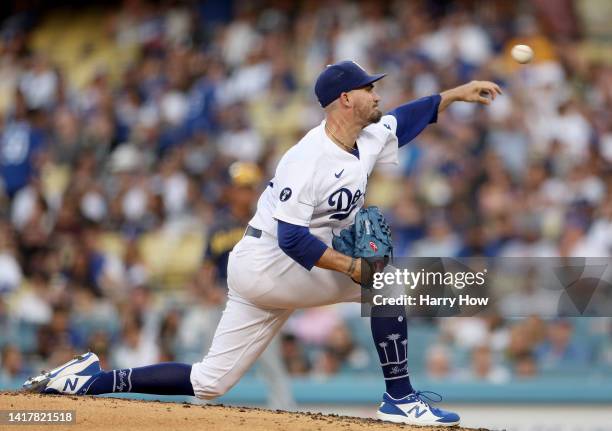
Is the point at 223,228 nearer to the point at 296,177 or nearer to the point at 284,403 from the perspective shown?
the point at 284,403

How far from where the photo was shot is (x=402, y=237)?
10.4m

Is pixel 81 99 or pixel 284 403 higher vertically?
pixel 81 99

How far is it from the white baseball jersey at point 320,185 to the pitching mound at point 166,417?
83 cm

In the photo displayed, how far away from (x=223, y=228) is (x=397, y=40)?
455cm

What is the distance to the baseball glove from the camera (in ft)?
17.2

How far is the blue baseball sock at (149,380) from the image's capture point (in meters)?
5.70

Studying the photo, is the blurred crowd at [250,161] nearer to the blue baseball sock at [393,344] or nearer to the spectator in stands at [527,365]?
the spectator in stands at [527,365]

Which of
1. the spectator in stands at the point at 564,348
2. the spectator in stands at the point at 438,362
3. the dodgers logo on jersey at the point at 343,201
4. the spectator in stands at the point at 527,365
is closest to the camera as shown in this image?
the dodgers logo on jersey at the point at 343,201

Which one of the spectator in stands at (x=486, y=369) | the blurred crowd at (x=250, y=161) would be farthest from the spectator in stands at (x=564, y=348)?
the spectator in stands at (x=486, y=369)

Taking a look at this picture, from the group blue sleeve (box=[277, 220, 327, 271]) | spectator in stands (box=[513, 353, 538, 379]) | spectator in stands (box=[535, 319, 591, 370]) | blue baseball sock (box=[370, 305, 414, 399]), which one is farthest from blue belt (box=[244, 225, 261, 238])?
spectator in stands (box=[513, 353, 538, 379])

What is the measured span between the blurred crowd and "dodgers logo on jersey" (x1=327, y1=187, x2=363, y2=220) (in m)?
3.14

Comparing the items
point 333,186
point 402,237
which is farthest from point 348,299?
point 402,237

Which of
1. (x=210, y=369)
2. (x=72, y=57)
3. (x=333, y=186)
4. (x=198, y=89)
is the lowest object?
(x=210, y=369)

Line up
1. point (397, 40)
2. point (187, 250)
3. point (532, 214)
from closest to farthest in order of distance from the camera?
point (532, 214)
point (187, 250)
point (397, 40)
